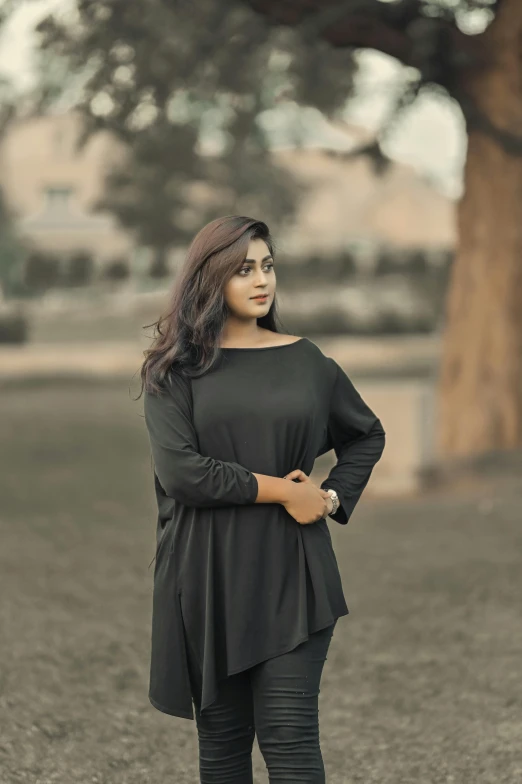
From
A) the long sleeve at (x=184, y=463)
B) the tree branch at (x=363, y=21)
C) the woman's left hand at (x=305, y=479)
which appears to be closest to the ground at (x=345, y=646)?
the woman's left hand at (x=305, y=479)

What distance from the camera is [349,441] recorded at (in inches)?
146

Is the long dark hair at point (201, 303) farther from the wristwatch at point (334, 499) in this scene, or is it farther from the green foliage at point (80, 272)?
the green foliage at point (80, 272)

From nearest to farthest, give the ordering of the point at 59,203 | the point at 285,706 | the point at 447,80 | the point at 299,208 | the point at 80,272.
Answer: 1. the point at 285,706
2. the point at 447,80
3. the point at 80,272
4. the point at 299,208
5. the point at 59,203

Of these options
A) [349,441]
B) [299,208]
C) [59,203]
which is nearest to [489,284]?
[349,441]

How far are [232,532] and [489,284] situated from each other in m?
10.6

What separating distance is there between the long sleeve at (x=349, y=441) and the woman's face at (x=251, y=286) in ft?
0.93

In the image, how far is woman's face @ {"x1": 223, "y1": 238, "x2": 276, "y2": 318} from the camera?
347 centimetres

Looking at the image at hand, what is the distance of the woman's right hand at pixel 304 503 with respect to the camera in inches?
132

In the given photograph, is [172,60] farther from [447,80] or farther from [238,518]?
[238,518]

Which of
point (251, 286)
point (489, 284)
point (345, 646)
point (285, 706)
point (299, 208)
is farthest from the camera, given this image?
point (299, 208)

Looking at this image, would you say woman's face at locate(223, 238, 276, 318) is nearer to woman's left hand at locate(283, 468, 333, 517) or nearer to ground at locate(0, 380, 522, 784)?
woman's left hand at locate(283, 468, 333, 517)

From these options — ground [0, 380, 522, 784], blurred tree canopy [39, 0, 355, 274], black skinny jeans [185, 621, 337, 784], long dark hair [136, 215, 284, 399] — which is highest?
blurred tree canopy [39, 0, 355, 274]

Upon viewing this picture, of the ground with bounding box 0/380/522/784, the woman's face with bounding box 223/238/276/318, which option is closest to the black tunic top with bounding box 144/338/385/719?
the woman's face with bounding box 223/238/276/318

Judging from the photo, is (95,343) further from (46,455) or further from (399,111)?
(399,111)
